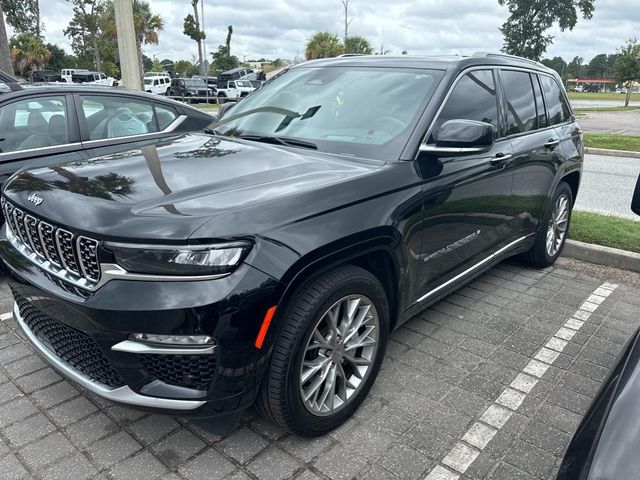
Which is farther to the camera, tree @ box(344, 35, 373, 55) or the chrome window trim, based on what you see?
tree @ box(344, 35, 373, 55)

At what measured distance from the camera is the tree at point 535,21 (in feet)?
195

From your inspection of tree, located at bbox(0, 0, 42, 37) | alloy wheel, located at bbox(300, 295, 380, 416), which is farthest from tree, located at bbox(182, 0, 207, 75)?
alloy wheel, located at bbox(300, 295, 380, 416)

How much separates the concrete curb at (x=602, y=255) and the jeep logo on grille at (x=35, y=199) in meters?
5.04

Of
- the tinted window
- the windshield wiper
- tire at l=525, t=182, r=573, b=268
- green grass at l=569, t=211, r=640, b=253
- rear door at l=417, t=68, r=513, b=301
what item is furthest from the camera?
green grass at l=569, t=211, r=640, b=253

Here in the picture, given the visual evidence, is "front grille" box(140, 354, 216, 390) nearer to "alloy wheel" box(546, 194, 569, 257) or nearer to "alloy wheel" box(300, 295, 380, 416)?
"alloy wheel" box(300, 295, 380, 416)

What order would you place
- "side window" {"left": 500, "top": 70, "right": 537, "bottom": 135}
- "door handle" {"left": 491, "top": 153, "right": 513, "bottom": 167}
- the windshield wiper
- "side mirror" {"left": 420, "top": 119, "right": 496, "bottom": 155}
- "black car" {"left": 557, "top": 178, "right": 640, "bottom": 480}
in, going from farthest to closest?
1. "side window" {"left": 500, "top": 70, "right": 537, "bottom": 135}
2. "door handle" {"left": 491, "top": 153, "right": 513, "bottom": 167}
3. the windshield wiper
4. "side mirror" {"left": 420, "top": 119, "right": 496, "bottom": 155}
5. "black car" {"left": 557, "top": 178, "right": 640, "bottom": 480}

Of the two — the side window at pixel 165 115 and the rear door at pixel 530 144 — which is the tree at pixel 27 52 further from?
the rear door at pixel 530 144

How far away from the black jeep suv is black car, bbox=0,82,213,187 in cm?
199

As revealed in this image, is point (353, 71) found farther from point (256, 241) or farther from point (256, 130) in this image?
point (256, 241)

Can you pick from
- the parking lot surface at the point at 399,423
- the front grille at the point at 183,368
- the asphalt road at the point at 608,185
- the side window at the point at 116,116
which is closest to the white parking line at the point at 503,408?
the parking lot surface at the point at 399,423

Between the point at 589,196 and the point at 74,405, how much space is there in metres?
8.22

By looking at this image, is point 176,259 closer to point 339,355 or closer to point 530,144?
point 339,355

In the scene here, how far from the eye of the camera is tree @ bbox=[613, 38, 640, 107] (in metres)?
40.7

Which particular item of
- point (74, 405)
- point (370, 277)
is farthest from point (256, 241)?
point (74, 405)
